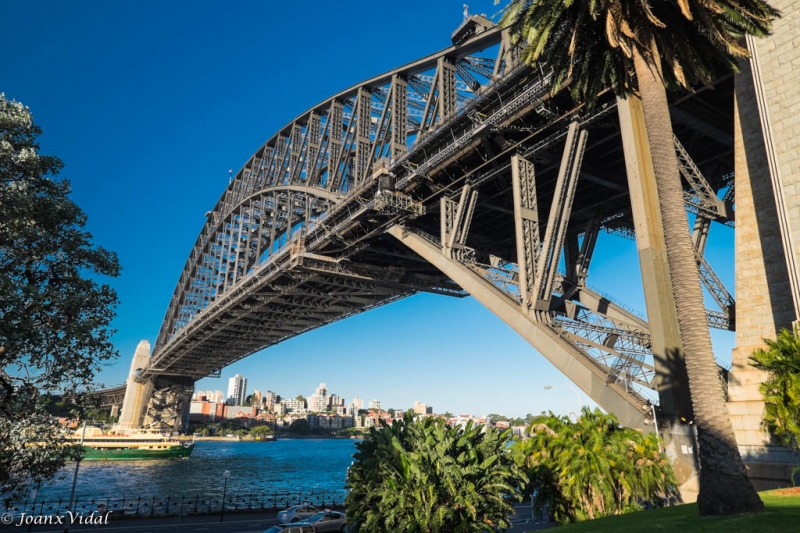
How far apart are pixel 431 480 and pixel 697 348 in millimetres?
7159

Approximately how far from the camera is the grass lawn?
31.2 ft

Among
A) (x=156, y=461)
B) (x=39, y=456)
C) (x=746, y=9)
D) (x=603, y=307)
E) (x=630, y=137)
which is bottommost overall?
(x=156, y=461)

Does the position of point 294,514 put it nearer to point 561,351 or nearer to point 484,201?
point 561,351

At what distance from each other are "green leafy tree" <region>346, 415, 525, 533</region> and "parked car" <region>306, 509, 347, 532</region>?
384 inches

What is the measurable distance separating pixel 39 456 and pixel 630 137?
68.5ft

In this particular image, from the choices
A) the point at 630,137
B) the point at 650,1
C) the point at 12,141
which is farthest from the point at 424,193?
the point at 12,141

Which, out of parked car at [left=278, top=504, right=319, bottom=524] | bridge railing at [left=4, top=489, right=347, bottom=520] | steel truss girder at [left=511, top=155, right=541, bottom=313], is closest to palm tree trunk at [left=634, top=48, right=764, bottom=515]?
steel truss girder at [left=511, top=155, right=541, bottom=313]

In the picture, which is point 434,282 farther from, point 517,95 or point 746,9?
point 746,9

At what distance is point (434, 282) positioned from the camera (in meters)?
53.6

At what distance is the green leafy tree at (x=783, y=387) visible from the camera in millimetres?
12594

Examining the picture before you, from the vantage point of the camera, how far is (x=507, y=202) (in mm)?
36469

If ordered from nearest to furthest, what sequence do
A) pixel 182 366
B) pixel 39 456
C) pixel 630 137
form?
pixel 39 456
pixel 630 137
pixel 182 366

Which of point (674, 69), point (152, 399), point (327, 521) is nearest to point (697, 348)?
point (674, 69)

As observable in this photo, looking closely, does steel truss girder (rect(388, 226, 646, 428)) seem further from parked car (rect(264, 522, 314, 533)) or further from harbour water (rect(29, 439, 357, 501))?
harbour water (rect(29, 439, 357, 501))
